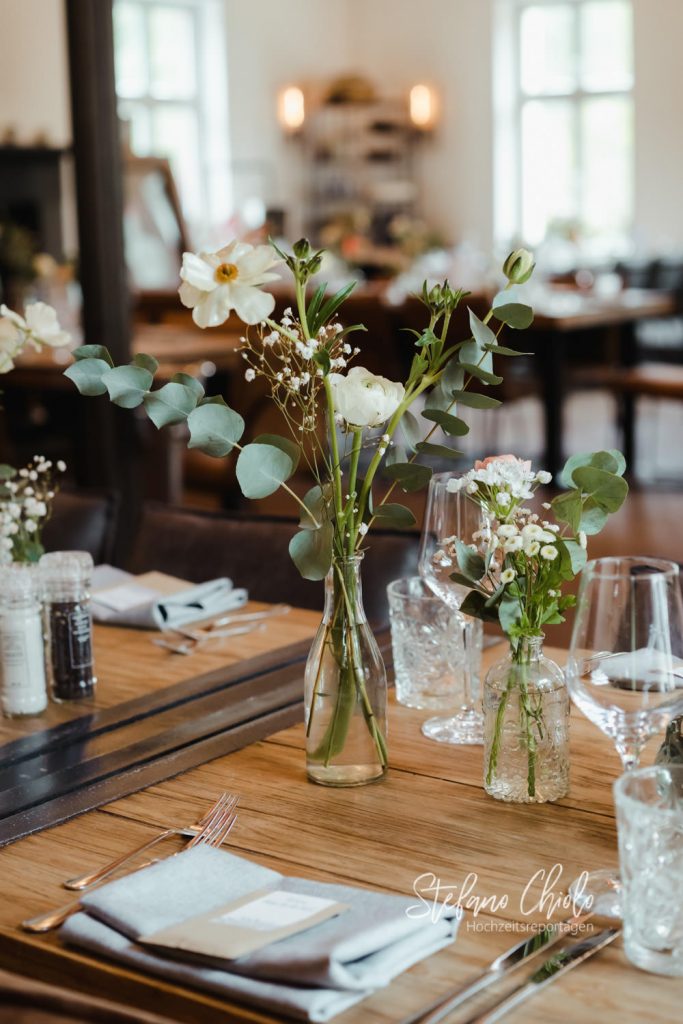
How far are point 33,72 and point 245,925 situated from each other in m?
10.8

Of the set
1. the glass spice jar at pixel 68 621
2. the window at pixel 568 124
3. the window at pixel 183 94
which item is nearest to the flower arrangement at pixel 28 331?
the glass spice jar at pixel 68 621

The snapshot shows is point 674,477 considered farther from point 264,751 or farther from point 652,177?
point 652,177

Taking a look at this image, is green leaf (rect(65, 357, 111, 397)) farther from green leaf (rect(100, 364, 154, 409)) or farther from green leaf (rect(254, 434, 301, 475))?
green leaf (rect(254, 434, 301, 475))

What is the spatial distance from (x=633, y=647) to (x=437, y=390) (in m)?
0.36

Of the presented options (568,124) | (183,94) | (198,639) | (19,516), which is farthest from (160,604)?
(568,124)

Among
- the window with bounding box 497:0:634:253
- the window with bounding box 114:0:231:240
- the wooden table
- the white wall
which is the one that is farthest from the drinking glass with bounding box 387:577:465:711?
the window with bounding box 497:0:634:253

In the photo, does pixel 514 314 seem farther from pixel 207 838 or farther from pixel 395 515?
pixel 207 838

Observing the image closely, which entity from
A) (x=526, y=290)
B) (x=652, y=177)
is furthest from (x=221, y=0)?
(x=526, y=290)

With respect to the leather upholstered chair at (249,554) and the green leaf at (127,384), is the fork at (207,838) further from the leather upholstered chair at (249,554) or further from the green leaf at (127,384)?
the leather upholstered chair at (249,554)

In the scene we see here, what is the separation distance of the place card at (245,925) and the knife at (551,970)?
0.46ft

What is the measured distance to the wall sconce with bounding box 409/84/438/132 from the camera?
13531 mm

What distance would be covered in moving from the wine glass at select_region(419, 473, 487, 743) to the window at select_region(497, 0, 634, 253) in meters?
11.3

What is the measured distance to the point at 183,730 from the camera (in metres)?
1.49
